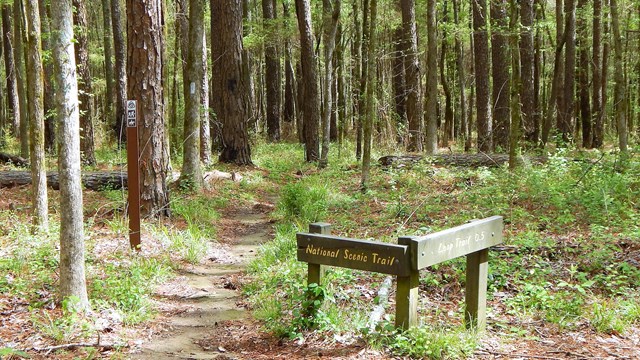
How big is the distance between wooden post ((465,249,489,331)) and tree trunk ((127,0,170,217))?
5.79m

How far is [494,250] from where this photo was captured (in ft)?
24.7

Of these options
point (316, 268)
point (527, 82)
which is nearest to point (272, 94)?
point (527, 82)

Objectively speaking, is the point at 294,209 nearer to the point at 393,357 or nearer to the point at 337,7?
the point at 393,357

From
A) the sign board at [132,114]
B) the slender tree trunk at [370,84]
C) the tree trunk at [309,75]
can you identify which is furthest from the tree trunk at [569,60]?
the sign board at [132,114]

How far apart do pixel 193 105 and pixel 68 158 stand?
291 inches

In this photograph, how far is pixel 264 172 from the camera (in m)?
17.0

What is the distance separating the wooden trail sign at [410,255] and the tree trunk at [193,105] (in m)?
7.46

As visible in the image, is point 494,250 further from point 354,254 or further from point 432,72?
point 432,72

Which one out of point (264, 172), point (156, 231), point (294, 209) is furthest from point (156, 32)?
point (264, 172)

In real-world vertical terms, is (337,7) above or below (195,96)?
above

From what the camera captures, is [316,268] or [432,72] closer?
[316,268]

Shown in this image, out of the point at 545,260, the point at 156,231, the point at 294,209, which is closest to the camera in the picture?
the point at 545,260

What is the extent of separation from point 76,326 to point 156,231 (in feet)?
11.2

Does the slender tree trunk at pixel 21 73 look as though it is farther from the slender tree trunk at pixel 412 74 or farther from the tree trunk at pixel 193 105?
the slender tree trunk at pixel 412 74
